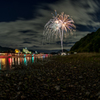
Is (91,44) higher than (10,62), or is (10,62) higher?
(91,44)

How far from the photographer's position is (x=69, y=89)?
5.66 metres

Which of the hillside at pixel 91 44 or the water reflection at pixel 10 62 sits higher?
the hillside at pixel 91 44

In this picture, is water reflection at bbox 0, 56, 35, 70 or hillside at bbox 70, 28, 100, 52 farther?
hillside at bbox 70, 28, 100, 52

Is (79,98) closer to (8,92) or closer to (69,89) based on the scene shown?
(69,89)

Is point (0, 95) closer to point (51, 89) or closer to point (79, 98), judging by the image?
point (51, 89)

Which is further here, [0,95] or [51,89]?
[51,89]

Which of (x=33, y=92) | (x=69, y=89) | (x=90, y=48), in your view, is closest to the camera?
(x=33, y=92)

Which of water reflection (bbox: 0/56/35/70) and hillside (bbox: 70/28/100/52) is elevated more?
hillside (bbox: 70/28/100/52)

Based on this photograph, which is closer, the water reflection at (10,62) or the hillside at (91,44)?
the water reflection at (10,62)

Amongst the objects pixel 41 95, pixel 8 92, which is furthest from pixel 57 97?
pixel 8 92

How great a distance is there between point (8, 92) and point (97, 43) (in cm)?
7594

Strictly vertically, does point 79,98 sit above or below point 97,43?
below

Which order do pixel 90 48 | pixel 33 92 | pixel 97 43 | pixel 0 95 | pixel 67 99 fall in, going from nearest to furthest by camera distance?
pixel 67 99 < pixel 0 95 < pixel 33 92 < pixel 97 43 < pixel 90 48

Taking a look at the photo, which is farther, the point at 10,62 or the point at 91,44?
the point at 91,44
